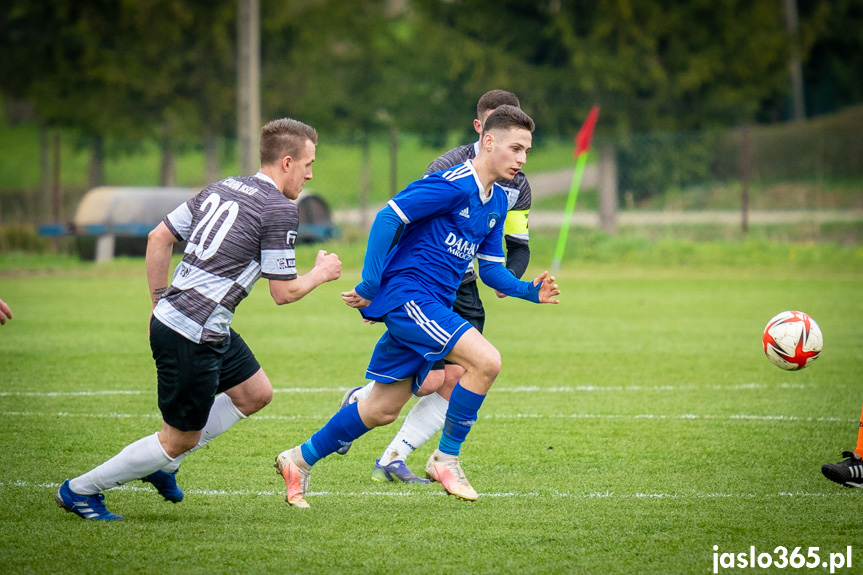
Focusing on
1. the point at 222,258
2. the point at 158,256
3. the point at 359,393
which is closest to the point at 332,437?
the point at 359,393

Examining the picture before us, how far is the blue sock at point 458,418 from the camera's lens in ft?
16.1

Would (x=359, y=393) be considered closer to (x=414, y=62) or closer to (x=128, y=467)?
(x=128, y=467)

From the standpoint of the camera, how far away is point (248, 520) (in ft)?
15.0

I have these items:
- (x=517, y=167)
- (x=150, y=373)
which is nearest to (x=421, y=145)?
(x=150, y=373)

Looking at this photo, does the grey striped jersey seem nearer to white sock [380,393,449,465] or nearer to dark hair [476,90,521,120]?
white sock [380,393,449,465]

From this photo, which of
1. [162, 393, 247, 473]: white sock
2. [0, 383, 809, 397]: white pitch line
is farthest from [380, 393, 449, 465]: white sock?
[0, 383, 809, 397]: white pitch line

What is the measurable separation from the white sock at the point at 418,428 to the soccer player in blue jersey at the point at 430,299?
1.69ft

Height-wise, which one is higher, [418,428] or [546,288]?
[546,288]

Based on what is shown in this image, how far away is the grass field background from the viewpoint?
411cm

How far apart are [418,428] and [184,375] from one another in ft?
5.69

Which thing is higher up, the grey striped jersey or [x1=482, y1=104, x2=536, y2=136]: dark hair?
[x1=482, y1=104, x2=536, y2=136]: dark hair

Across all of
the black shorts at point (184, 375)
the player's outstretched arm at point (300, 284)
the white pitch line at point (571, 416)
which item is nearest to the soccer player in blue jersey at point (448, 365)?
the black shorts at point (184, 375)

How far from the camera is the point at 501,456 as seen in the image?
5.91 m

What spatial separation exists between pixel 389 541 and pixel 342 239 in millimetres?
17392
